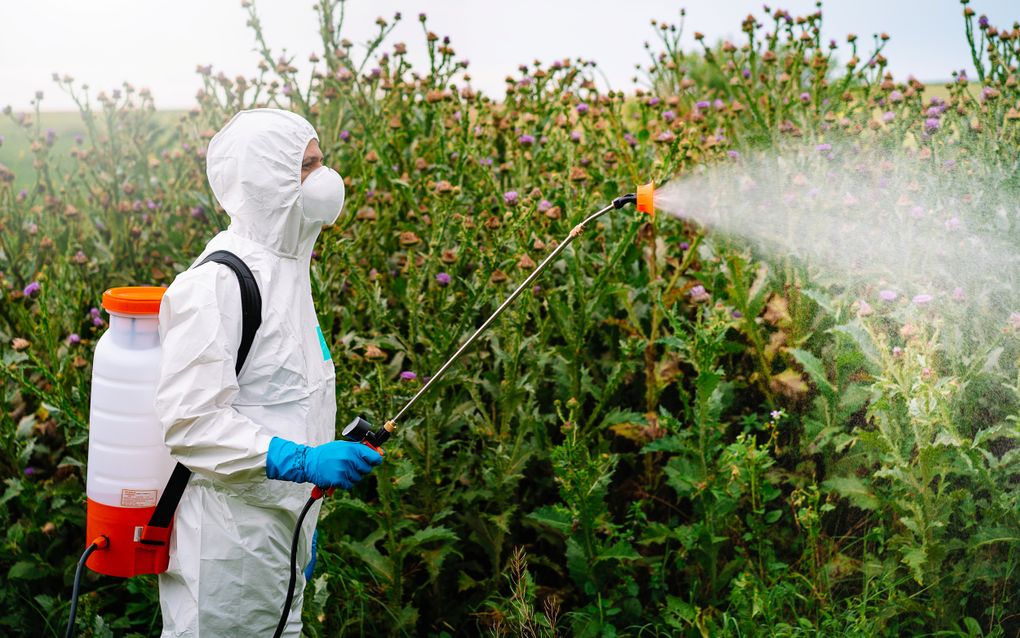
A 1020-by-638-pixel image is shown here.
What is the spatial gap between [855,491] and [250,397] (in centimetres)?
177

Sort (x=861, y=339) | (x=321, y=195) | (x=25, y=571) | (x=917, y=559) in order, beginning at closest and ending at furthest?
(x=321, y=195) → (x=917, y=559) → (x=861, y=339) → (x=25, y=571)

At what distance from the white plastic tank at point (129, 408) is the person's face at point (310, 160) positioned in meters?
0.42

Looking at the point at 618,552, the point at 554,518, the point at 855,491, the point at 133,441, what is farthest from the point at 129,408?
the point at 855,491

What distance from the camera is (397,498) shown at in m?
2.73

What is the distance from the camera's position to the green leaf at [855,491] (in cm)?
283

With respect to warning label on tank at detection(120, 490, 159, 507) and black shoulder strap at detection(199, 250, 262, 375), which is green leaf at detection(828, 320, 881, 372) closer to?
black shoulder strap at detection(199, 250, 262, 375)

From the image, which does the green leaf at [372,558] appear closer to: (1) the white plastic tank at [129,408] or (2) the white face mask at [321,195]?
(1) the white plastic tank at [129,408]

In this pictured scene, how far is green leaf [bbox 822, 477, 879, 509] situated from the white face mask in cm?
167

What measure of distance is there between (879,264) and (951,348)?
1.66ft

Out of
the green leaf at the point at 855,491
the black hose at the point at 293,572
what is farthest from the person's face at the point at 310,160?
the green leaf at the point at 855,491

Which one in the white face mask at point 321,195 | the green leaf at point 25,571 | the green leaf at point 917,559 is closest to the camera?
the white face mask at point 321,195

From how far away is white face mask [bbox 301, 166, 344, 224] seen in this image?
216 cm

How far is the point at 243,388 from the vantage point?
81.9 inches

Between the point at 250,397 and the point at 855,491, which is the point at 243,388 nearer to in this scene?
the point at 250,397
